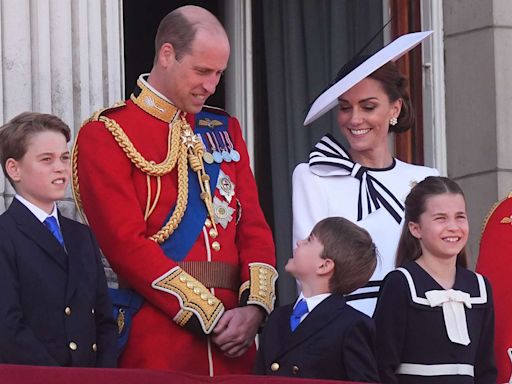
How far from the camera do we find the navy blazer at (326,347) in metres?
6.20

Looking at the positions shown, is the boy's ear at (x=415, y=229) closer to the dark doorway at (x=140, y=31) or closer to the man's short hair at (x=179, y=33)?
the man's short hair at (x=179, y=33)

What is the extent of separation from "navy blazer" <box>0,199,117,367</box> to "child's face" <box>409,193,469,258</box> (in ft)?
3.56

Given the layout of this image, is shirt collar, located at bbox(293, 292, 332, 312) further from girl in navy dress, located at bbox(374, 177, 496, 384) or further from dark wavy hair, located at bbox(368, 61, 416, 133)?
dark wavy hair, located at bbox(368, 61, 416, 133)

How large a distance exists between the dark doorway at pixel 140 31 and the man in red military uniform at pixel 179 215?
8.97ft

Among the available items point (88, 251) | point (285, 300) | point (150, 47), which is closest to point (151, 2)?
point (150, 47)

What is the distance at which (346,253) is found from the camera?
644 centimetres

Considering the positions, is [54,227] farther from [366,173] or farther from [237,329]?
[366,173]

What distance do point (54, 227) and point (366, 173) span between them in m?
1.33

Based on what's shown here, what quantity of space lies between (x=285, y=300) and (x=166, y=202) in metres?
2.32

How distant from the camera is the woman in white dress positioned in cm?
697

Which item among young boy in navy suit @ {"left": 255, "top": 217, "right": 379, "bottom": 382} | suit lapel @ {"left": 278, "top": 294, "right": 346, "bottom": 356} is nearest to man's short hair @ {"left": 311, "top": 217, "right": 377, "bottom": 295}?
young boy in navy suit @ {"left": 255, "top": 217, "right": 379, "bottom": 382}

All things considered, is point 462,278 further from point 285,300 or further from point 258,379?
point 285,300

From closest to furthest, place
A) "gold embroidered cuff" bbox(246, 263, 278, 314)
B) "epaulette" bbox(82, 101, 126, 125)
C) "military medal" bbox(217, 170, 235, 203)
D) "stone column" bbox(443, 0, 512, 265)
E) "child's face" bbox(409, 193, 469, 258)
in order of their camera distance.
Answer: "child's face" bbox(409, 193, 469, 258) < "gold embroidered cuff" bbox(246, 263, 278, 314) < "epaulette" bbox(82, 101, 126, 125) < "military medal" bbox(217, 170, 235, 203) < "stone column" bbox(443, 0, 512, 265)

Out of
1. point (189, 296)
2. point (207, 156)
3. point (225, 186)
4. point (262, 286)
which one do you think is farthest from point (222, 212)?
point (189, 296)
